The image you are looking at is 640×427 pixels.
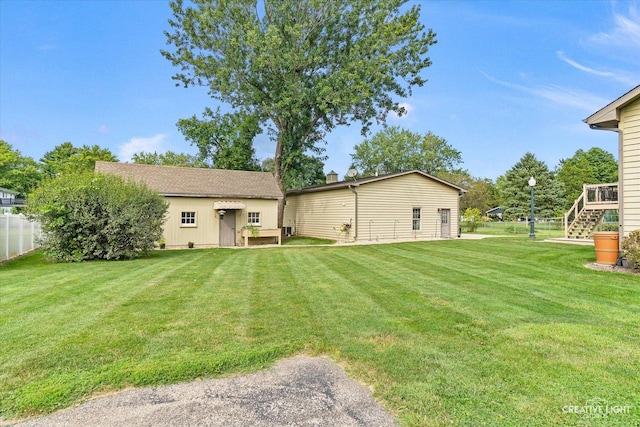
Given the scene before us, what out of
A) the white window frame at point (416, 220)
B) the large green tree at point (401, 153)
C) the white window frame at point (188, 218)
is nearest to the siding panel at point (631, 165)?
the white window frame at point (416, 220)

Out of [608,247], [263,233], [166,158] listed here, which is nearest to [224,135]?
[263,233]

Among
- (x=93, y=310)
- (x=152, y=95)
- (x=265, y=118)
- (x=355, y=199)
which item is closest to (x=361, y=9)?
(x=265, y=118)

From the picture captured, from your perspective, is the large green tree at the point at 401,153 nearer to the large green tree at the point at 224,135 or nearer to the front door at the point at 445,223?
the large green tree at the point at 224,135

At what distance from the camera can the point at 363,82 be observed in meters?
19.5

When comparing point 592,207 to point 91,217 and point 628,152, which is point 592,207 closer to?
point 628,152

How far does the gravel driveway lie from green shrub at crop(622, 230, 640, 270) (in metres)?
7.74

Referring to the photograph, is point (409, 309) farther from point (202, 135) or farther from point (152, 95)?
point (202, 135)

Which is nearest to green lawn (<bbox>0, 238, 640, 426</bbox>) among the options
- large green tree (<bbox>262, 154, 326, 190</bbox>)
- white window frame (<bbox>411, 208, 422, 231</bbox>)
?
white window frame (<bbox>411, 208, 422, 231</bbox>)

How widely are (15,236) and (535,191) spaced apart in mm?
43855

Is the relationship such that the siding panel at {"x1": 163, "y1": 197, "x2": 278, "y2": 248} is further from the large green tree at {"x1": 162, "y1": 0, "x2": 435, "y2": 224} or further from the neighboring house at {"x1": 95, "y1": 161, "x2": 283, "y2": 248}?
the large green tree at {"x1": 162, "y1": 0, "x2": 435, "y2": 224}

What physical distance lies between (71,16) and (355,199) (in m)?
14.8

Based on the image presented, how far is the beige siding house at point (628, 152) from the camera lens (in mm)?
7824

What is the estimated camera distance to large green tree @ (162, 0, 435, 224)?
65.2 feet

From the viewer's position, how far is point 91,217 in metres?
10.5
